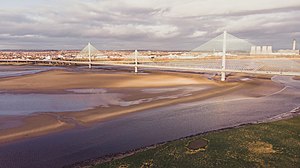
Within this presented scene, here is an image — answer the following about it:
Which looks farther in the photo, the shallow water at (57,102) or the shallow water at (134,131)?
the shallow water at (57,102)

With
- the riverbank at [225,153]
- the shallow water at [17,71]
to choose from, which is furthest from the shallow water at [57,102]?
the shallow water at [17,71]

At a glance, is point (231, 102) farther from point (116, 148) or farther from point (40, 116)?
point (40, 116)

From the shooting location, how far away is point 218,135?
36.5ft

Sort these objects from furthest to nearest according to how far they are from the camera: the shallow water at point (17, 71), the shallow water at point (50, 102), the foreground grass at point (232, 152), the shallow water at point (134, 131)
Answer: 1. the shallow water at point (17, 71)
2. the shallow water at point (50, 102)
3. the shallow water at point (134, 131)
4. the foreground grass at point (232, 152)

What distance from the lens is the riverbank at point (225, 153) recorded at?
8.41 metres

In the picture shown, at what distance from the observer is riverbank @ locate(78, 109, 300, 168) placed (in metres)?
8.41

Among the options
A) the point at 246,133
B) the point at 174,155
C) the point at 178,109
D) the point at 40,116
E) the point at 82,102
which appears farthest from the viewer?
the point at 82,102

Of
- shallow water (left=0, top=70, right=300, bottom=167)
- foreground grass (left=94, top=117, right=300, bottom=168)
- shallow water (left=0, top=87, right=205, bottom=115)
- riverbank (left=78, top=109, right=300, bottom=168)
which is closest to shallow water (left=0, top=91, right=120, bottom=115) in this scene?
shallow water (left=0, top=87, right=205, bottom=115)

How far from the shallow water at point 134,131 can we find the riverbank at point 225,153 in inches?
50.3

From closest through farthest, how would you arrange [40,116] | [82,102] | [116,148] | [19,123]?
[116,148], [19,123], [40,116], [82,102]

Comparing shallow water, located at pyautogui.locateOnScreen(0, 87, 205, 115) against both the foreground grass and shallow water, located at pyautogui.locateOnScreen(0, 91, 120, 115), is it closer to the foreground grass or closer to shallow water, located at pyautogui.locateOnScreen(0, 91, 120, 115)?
shallow water, located at pyautogui.locateOnScreen(0, 91, 120, 115)

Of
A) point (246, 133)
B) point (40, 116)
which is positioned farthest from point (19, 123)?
point (246, 133)

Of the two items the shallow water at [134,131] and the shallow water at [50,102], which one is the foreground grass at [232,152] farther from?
the shallow water at [50,102]

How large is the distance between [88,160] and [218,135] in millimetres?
5478
